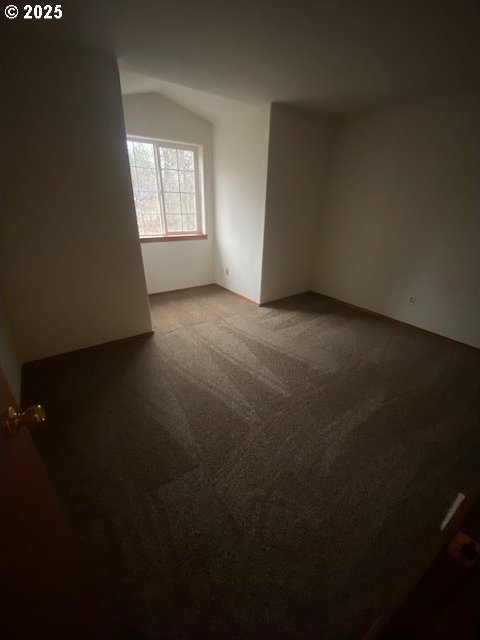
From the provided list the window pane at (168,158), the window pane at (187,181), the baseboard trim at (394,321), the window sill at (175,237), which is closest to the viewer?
the baseboard trim at (394,321)

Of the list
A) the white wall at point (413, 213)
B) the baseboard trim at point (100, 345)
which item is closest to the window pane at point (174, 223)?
the baseboard trim at point (100, 345)

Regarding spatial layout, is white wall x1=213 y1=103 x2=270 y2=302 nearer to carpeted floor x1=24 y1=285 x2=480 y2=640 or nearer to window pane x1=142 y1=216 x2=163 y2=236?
window pane x1=142 y1=216 x2=163 y2=236

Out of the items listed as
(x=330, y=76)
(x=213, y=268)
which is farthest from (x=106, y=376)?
(x=330, y=76)

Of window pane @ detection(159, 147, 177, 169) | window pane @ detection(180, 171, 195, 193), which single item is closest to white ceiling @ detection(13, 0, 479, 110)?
window pane @ detection(159, 147, 177, 169)

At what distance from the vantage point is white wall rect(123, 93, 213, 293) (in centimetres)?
300

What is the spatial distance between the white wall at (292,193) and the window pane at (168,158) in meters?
1.43

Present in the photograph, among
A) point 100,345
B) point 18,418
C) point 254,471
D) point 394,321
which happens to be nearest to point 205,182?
point 100,345

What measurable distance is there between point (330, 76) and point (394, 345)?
2.47 meters

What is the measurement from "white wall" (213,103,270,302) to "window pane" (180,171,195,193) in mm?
346

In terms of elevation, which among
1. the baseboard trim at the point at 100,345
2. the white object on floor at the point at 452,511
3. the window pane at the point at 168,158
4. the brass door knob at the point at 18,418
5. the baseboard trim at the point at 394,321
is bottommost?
the baseboard trim at the point at 100,345

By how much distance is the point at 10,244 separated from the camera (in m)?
1.89

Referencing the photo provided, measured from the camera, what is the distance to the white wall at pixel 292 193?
283 centimetres

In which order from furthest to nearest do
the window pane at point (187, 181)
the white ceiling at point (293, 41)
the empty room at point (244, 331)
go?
the window pane at point (187, 181) → the white ceiling at point (293, 41) → the empty room at point (244, 331)

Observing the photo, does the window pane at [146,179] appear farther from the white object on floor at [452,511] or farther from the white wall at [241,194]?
the white object on floor at [452,511]
